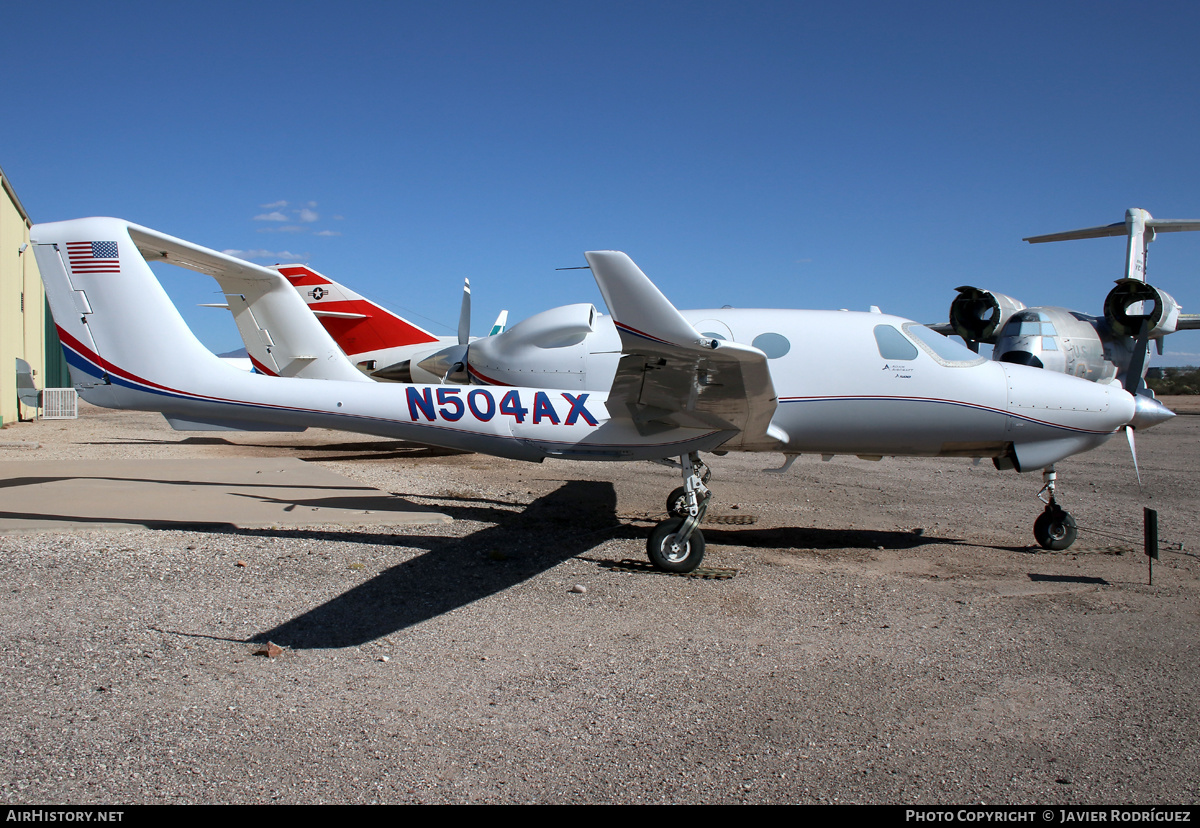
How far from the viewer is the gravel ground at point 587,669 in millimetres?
3078

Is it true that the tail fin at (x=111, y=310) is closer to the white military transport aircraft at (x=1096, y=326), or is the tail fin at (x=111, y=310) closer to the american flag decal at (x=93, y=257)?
the american flag decal at (x=93, y=257)

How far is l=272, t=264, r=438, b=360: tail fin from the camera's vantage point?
52.9 feet

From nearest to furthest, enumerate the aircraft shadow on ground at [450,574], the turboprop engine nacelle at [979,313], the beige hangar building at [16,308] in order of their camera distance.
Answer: the aircraft shadow on ground at [450,574] < the beige hangar building at [16,308] < the turboprop engine nacelle at [979,313]

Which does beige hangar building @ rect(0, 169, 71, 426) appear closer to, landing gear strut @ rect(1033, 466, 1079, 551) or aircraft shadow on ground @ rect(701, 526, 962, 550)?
aircraft shadow on ground @ rect(701, 526, 962, 550)

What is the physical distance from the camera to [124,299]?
7039 mm

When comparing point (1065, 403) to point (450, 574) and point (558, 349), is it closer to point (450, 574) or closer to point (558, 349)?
point (558, 349)

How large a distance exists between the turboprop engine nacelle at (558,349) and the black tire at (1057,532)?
5.07m

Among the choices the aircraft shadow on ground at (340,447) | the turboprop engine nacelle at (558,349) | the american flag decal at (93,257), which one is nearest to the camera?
the american flag decal at (93,257)

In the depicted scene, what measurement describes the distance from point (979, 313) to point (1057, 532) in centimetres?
1602

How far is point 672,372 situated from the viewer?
6160 mm

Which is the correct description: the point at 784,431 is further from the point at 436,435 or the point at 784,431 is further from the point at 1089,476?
the point at 1089,476

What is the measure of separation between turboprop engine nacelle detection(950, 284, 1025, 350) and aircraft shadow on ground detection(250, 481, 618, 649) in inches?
672

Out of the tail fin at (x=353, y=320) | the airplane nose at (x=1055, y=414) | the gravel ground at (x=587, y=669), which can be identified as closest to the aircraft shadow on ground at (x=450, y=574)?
the gravel ground at (x=587, y=669)

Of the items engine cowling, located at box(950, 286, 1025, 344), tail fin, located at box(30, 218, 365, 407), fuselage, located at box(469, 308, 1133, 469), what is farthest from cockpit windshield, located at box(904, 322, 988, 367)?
engine cowling, located at box(950, 286, 1025, 344)
